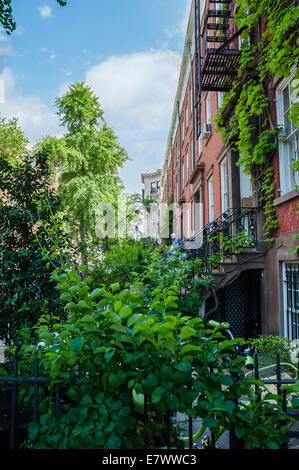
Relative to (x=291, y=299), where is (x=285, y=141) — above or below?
above

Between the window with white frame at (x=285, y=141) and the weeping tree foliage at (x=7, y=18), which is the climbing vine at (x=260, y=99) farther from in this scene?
the weeping tree foliage at (x=7, y=18)

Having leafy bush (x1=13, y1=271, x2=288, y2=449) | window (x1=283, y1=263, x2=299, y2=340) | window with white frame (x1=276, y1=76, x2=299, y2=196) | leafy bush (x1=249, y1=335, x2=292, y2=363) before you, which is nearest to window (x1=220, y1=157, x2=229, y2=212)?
window with white frame (x1=276, y1=76, x2=299, y2=196)

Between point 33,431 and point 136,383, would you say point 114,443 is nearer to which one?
point 136,383

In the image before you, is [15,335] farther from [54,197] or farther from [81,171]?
[81,171]

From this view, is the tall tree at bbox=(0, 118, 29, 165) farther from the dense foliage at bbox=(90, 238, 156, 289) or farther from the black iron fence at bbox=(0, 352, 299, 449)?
the black iron fence at bbox=(0, 352, 299, 449)

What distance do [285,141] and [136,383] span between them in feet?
22.9

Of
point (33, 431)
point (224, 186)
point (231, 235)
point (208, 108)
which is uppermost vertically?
point (208, 108)

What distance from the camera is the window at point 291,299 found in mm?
6836

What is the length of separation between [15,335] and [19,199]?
187 cm

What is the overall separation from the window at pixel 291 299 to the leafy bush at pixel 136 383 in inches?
215

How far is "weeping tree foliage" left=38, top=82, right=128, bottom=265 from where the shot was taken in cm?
2159

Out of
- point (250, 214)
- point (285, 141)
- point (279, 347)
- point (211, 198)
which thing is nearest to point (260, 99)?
point (285, 141)

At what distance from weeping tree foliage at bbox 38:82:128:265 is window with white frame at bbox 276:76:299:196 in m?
15.6

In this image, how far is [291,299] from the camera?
23.1 ft
